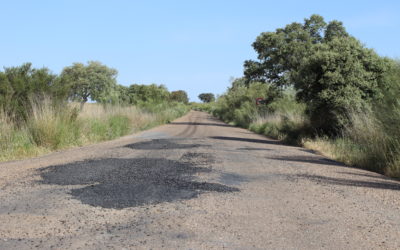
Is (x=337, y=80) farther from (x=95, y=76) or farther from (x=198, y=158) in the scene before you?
(x=95, y=76)

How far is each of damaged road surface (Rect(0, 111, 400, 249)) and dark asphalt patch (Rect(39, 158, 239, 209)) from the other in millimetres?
16

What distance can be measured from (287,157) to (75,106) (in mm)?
9104

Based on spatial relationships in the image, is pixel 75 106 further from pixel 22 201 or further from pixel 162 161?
pixel 22 201

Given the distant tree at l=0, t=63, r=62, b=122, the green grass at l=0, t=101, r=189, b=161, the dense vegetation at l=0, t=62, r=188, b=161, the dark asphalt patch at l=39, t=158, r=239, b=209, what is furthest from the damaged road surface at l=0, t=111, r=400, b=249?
the distant tree at l=0, t=63, r=62, b=122

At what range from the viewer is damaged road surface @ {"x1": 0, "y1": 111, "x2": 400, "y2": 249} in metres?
4.43

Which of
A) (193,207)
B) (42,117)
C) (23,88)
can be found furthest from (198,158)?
(23,88)

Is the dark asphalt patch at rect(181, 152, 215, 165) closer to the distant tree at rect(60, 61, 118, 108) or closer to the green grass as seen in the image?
the green grass

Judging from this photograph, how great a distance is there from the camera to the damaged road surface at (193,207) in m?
4.43

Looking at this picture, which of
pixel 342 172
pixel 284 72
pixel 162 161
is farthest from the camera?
pixel 284 72

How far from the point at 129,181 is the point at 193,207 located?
2.22m

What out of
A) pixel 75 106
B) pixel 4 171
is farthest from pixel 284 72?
pixel 4 171

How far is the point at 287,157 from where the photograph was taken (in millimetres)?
12734

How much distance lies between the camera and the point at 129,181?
767 cm

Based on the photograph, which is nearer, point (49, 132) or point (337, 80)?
point (49, 132)
